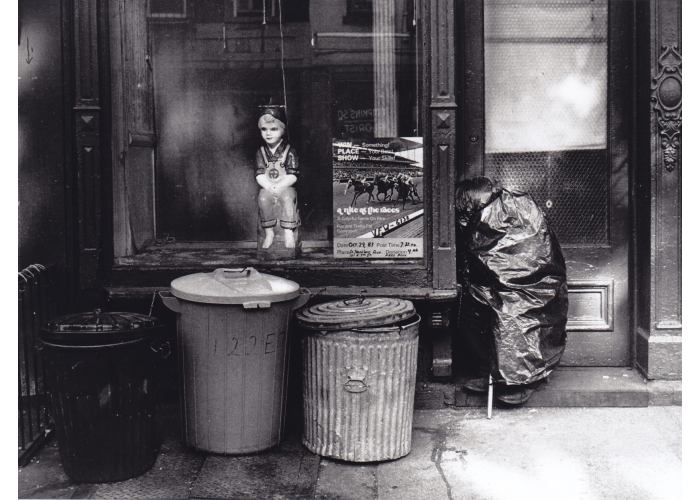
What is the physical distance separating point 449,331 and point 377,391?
1.10 metres

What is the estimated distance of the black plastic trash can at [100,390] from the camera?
4.48 metres

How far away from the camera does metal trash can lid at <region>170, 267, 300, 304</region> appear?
478 centimetres

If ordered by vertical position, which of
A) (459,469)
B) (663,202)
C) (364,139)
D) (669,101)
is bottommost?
(459,469)

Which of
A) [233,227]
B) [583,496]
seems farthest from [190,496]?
[233,227]

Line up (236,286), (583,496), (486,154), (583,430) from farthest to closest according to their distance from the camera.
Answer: (486,154) < (583,430) < (236,286) < (583,496)

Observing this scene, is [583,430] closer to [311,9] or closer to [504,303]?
[504,303]

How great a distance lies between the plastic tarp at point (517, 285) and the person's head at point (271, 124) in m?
1.52

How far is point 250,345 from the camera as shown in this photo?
4.86m

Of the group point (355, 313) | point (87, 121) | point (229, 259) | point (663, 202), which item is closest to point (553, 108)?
point (663, 202)

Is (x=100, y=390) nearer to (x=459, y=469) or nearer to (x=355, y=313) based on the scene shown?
(x=355, y=313)

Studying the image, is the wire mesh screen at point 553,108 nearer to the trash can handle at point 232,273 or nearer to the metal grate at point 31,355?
the trash can handle at point 232,273

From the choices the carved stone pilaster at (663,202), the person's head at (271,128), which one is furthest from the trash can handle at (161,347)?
the carved stone pilaster at (663,202)

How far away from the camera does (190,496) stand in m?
4.49

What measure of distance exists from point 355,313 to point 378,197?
3.77 feet
